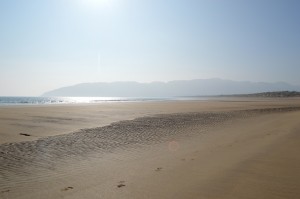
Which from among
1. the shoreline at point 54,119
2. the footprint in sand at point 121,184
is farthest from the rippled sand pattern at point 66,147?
the footprint in sand at point 121,184

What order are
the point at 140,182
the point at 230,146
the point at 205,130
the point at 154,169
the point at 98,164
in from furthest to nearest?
the point at 205,130 < the point at 230,146 < the point at 98,164 < the point at 154,169 < the point at 140,182

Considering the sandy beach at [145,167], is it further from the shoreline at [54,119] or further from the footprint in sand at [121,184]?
the shoreline at [54,119]

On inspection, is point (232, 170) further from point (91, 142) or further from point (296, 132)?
point (296, 132)

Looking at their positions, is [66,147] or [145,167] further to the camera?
[66,147]

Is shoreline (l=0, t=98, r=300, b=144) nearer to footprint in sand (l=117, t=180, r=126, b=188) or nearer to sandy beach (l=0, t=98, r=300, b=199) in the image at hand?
sandy beach (l=0, t=98, r=300, b=199)

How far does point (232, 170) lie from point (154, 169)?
208 cm

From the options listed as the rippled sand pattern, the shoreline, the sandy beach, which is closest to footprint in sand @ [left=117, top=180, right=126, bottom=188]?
the sandy beach

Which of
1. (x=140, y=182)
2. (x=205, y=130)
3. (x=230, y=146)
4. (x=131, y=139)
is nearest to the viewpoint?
(x=140, y=182)

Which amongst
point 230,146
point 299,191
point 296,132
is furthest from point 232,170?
point 296,132

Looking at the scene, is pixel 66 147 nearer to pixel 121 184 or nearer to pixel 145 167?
pixel 145 167

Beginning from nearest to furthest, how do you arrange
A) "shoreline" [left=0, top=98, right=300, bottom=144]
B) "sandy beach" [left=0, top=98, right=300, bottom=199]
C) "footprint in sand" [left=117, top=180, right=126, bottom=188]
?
"sandy beach" [left=0, top=98, right=300, bottom=199] < "footprint in sand" [left=117, top=180, right=126, bottom=188] < "shoreline" [left=0, top=98, right=300, bottom=144]

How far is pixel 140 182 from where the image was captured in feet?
23.2

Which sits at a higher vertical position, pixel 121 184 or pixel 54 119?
pixel 54 119

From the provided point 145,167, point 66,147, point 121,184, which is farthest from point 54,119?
point 121,184
